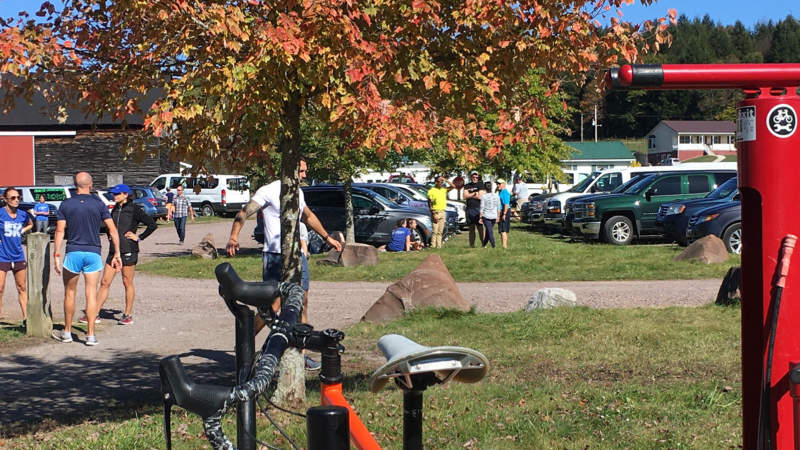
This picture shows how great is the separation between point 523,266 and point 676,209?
18.3ft

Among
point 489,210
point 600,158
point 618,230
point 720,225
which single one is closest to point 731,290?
point 720,225

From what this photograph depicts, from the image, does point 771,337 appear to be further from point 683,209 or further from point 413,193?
point 413,193

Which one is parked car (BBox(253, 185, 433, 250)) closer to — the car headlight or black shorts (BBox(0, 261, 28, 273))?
the car headlight

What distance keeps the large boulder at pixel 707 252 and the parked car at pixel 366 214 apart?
812 cm

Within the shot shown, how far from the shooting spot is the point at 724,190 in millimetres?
21734

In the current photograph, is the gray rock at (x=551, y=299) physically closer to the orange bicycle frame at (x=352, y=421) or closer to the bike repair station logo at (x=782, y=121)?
the orange bicycle frame at (x=352, y=421)

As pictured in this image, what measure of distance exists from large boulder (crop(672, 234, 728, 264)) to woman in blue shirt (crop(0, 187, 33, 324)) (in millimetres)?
11281

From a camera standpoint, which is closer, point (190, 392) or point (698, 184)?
point (190, 392)

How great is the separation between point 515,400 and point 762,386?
3.91 meters

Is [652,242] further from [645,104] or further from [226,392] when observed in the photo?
[645,104]

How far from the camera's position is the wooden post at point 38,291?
11.0 metres

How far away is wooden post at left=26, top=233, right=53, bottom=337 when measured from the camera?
11.0 m

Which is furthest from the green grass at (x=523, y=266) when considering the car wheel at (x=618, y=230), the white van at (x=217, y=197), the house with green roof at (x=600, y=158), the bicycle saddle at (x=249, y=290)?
the house with green roof at (x=600, y=158)

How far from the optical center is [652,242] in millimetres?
23781
